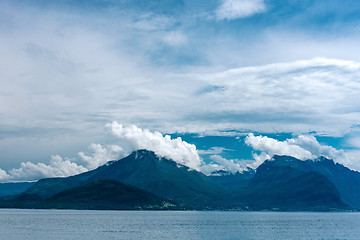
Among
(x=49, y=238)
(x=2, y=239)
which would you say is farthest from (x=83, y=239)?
(x=2, y=239)

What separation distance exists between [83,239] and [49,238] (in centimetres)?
1733

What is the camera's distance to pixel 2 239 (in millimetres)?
189000

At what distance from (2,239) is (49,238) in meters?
21.8

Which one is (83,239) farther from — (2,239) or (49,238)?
(2,239)

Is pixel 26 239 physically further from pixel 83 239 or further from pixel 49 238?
pixel 83 239

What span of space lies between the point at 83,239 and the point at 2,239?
3732 centimetres

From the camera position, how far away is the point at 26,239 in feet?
631

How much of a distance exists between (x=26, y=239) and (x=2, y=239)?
10.6 m

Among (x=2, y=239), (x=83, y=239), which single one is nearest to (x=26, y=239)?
(x=2, y=239)

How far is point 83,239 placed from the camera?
652 feet

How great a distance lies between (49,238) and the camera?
200 meters

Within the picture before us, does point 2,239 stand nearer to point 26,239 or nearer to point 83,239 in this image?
point 26,239
